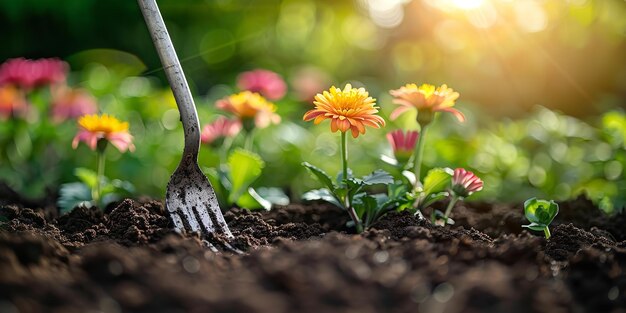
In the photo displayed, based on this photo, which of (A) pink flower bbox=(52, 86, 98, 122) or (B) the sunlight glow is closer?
(A) pink flower bbox=(52, 86, 98, 122)

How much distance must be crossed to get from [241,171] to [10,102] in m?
1.42

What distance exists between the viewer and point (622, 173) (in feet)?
8.52

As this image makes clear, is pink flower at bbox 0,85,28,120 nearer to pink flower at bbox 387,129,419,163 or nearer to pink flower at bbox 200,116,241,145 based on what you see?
pink flower at bbox 200,116,241,145

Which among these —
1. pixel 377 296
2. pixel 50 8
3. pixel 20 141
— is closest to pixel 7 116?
pixel 20 141

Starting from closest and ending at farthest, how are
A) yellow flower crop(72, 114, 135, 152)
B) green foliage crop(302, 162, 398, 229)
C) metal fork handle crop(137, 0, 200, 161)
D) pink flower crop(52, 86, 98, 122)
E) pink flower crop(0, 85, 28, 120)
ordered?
metal fork handle crop(137, 0, 200, 161)
green foliage crop(302, 162, 398, 229)
yellow flower crop(72, 114, 135, 152)
pink flower crop(0, 85, 28, 120)
pink flower crop(52, 86, 98, 122)

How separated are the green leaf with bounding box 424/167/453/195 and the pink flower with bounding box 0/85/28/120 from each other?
191 cm

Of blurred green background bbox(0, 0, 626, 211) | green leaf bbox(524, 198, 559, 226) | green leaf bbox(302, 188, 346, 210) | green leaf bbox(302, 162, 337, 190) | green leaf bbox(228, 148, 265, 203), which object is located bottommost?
blurred green background bbox(0, 0, 626, 211)

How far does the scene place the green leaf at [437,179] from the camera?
1787 mm

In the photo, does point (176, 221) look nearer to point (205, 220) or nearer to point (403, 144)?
point (205, 220)

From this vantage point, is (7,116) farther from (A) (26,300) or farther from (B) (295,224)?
(A) (26,300)

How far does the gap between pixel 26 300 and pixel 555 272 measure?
934 millimetres

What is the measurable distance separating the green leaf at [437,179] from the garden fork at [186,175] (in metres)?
0.53

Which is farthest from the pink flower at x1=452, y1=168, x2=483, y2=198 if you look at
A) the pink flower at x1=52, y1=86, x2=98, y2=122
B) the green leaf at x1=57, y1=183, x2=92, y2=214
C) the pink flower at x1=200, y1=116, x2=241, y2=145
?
the pink flower at x1=52, y1=86, x2=98, y2=122

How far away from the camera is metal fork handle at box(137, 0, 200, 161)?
160 centimetres
